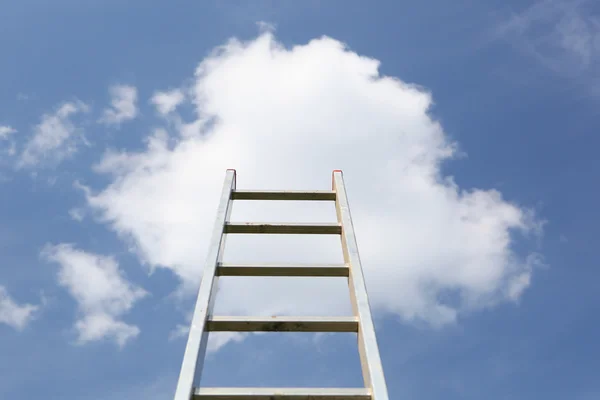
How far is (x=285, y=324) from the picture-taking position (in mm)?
3277

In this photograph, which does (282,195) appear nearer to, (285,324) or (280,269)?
(280,269)

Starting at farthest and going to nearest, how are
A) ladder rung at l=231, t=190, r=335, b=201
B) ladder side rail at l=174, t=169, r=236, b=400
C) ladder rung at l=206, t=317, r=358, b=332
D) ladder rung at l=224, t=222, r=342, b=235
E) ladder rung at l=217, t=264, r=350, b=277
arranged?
1. ladder rung at l=231, t=190, r=335, b=201
2. ladder rung at l=224, t=222, r=342, b=235
3. ladder rung at l=217, t=264, r=350, b=277
4. ladder rung at l=206, t=317, r=358, b=332
5. ladder side rail at l=174, t=169, r=236, b=400

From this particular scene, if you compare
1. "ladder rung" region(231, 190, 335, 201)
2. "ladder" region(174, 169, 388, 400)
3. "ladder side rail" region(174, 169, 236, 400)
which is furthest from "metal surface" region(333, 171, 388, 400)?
"ladder side rail" region(174, 169, 236, 400)

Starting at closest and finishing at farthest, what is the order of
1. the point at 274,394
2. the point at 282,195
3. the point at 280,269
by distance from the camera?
the point at 274,394
the point at 280,269
the point at 282,195

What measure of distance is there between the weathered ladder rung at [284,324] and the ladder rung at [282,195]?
1.58 metres

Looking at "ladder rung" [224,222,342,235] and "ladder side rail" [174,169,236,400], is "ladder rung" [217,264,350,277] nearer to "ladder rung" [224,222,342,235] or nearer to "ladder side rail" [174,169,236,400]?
"ladder side rail" [174,169,236,400]

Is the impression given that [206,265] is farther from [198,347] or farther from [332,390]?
[332,390]

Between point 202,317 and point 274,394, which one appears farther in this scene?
point 202,317

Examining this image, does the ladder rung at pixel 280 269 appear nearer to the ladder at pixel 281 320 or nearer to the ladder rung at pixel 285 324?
the ladder at pixel 281 320

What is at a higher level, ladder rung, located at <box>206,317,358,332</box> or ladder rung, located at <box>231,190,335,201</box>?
ladder rung, located at <box>231,190,335,201</box>

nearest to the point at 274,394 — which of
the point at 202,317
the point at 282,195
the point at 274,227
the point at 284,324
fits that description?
the point at 284,324

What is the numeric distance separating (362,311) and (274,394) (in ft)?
2.43

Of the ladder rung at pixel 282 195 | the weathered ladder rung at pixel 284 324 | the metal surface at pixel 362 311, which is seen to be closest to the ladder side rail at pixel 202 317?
the weathered ladder rung at pixel 284 324

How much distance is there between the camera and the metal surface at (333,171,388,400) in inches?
113
